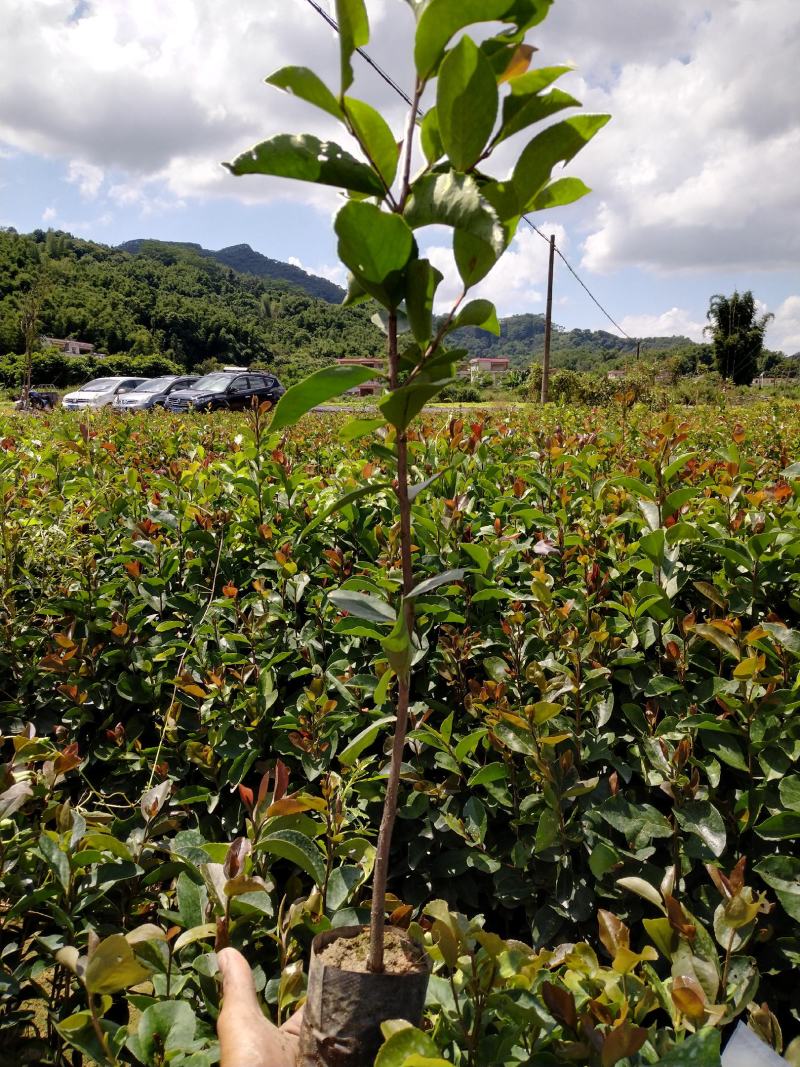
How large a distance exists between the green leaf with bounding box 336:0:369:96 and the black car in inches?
795

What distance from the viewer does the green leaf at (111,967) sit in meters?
0.90

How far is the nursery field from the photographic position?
3.41ft

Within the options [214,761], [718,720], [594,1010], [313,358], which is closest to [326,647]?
[214,761]

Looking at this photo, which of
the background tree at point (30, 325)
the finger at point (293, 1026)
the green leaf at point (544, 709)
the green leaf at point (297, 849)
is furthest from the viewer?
the background tree at point (30, 325)

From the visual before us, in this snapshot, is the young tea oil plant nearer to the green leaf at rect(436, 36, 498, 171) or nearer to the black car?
the green leaf at rect(436, 36, 498, 171)

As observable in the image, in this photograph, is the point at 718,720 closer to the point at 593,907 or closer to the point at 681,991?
the point at 593,907

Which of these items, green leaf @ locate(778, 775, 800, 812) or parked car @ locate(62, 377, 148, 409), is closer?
green leaf @ locate(778, 775, 800, 812)

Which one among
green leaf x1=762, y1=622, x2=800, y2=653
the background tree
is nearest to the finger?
green leaf x1=762, y1=622, x2=800, y2=653

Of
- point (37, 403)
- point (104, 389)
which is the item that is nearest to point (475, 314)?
point (37, 403)

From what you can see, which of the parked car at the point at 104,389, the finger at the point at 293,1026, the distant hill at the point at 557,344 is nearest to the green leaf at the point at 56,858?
the finger at the point at 293,1026

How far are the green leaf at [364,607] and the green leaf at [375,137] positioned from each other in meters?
0.46

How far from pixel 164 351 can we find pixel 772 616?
73.6 m

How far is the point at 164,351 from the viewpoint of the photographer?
69.1m

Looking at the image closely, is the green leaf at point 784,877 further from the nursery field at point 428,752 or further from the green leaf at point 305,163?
the green leaf at point 305,163
